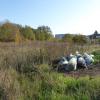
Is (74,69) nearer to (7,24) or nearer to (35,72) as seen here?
(35,72)

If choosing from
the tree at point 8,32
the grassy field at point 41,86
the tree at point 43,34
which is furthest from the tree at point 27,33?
the grassy field at point 41,86

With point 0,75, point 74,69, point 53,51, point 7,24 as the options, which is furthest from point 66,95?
point 7,24

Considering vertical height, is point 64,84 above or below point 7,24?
below

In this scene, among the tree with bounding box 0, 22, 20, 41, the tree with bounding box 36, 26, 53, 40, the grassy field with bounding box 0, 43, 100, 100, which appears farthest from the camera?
the tree with bounding box 36, 26, 53, 40

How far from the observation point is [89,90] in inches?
285

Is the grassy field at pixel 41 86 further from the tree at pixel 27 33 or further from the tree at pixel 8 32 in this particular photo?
the tree at pixel 27 33

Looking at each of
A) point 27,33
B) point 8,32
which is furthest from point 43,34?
point 8,32

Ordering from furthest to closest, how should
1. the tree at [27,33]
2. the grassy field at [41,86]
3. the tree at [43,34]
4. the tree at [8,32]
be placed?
the tree at [43,34]
the tree at [27,33]
the tree at [8,32]
the grassy field at [41,86]

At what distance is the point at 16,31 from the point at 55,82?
37.3 meters

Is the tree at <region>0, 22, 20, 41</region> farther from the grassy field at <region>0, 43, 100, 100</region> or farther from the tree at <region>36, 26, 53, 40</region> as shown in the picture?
the grassy field at <region>0, 43, 100, 100</region>

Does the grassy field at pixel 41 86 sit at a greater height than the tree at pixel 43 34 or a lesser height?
lesser

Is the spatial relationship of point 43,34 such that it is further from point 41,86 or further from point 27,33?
point 41,86

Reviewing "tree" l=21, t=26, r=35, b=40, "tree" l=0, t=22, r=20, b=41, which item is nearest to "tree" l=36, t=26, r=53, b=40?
"tree" l=21, t=26, r=35, b=40

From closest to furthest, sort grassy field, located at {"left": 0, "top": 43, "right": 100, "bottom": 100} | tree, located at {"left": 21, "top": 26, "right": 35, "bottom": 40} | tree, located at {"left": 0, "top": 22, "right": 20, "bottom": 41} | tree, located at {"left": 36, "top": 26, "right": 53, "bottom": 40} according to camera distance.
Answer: grassy field, located at {"left": 0, "top": 43, "right": 100, "bottom": 100} < tree, located at {"left": 0, "top": 22, "right": 20, "bottom": 41} < tree, located at {"left": 21, "top": 26, "right": 35, "bottom": 40} < tree, located at {"left": 36, "top": 26, "right": 53, "bottom": 40}
